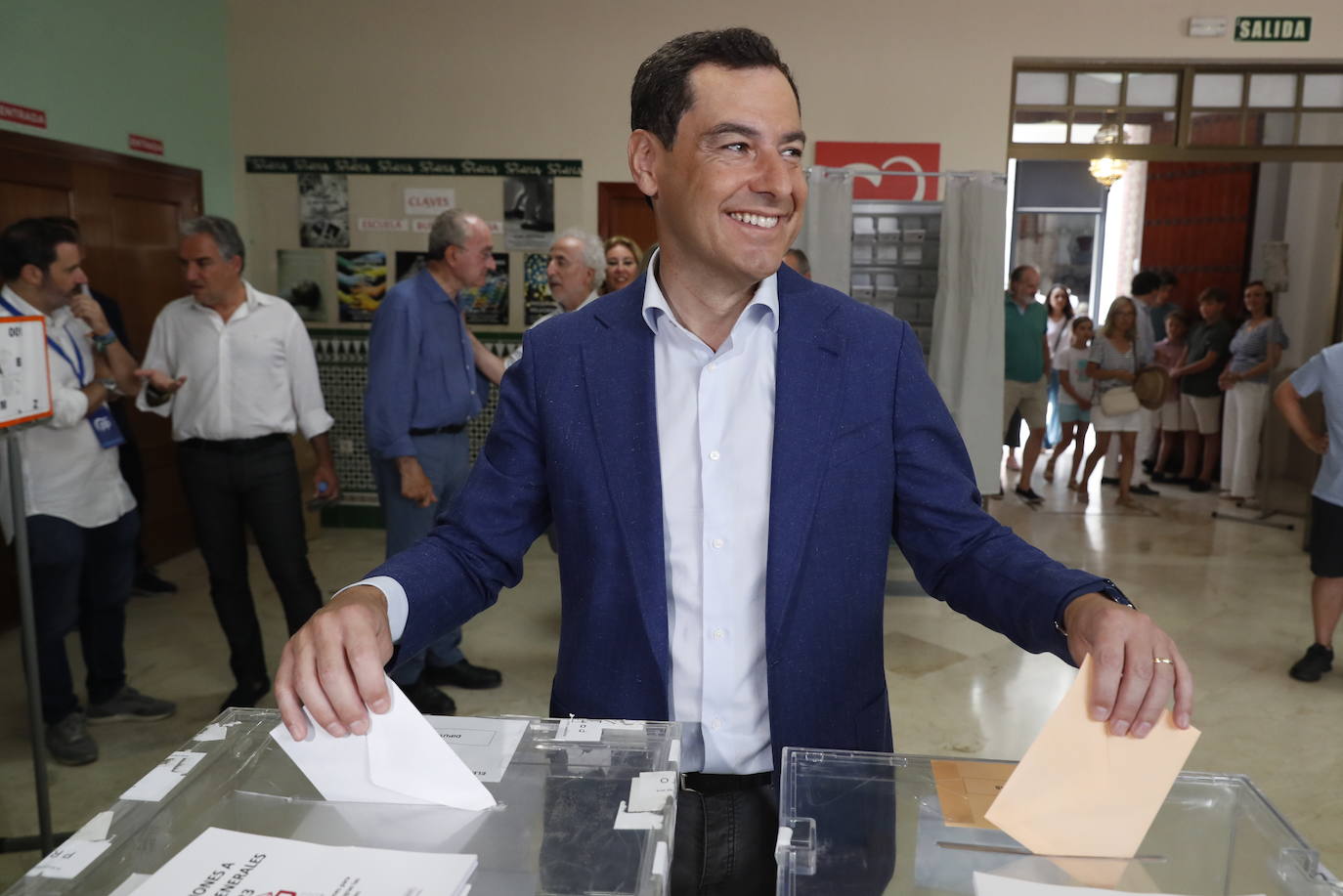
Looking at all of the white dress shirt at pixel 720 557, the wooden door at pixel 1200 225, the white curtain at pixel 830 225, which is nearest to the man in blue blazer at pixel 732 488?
the white dress shirt at pixel 720 557

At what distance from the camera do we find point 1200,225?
976cm

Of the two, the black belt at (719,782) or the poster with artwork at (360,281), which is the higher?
the poster with artwork at (360,281)

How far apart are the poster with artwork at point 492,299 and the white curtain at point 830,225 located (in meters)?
2.24

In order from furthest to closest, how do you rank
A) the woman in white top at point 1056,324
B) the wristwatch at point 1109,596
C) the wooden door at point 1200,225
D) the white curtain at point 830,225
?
the wooden door at point 1200,225, the woman in white top at point 1056,324, the white curtain at point 830,225, the wristwatch at point 1109,596

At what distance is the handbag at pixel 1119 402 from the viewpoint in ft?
23.7

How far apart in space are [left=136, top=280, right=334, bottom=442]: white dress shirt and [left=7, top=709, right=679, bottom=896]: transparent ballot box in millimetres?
2687

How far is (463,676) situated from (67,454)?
1562 mm

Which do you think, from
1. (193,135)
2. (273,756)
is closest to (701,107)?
(273,756)

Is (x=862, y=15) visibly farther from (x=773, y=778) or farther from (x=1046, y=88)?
(x=773, y=778)

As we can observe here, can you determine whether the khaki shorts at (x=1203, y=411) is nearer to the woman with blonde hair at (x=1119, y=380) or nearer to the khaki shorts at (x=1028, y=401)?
the woman with blonde hair at (x=1119, y=380)

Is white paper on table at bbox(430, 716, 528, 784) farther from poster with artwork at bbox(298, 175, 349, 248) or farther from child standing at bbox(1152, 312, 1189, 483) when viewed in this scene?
child standing at bbox(1152, 312, 1189, 483)

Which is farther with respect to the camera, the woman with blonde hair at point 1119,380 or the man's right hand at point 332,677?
the woman with blonde hair at point 1119,380

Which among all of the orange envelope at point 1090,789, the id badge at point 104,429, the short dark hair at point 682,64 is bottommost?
the id badge at point 104,429

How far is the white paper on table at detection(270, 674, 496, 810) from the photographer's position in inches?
34.7
